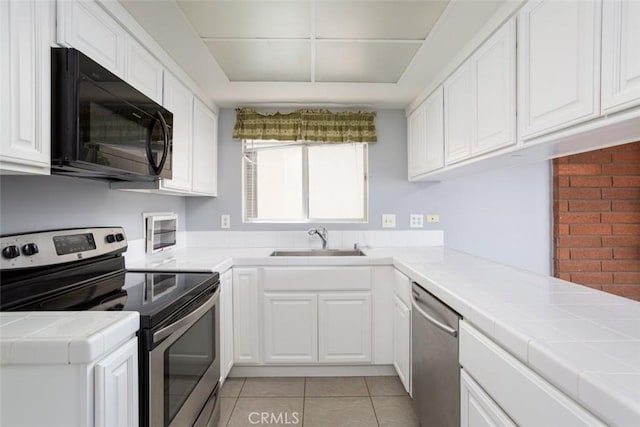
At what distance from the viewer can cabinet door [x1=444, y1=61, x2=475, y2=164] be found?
1815mm

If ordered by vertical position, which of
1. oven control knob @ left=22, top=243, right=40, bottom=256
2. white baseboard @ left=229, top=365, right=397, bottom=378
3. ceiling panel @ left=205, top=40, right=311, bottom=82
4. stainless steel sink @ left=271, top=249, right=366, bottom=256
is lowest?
white baseboard @ left=229, top=365, right=397, bottom=378

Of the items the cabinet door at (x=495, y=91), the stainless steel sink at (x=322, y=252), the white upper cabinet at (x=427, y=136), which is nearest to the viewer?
the cabinet door at (x=495, y=91)

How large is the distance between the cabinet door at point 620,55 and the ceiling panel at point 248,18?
115cm

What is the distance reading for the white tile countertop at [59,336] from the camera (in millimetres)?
820

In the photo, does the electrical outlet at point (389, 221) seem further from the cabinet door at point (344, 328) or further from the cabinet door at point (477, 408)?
the cabinet door at point (477, 408)

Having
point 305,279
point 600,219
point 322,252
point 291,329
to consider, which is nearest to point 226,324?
point 291,329

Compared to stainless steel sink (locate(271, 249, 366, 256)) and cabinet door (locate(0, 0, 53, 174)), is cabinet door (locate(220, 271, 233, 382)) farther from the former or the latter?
cabinet door (locate(0, 0, 53, 174))

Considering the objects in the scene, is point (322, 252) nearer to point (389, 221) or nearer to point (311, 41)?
point (389, 221)

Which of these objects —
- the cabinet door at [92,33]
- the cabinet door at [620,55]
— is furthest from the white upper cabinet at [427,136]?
the cabinet door at [92,33]

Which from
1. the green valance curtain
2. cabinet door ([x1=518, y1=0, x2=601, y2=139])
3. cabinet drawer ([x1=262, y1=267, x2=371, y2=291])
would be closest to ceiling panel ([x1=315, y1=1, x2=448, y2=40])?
cabinet door ([x1=518, y1=0, x2=601, y2=139])

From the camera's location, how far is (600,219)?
2.71m

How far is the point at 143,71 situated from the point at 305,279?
1568mm

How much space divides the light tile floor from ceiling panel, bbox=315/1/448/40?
2.16 m

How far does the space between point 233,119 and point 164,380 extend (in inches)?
89.7
